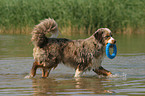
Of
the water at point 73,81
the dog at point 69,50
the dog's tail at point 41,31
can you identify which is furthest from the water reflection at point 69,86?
the dog's tail at point 41,31

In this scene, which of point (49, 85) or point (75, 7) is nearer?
point (49, 85)

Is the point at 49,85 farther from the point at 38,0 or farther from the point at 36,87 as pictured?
the point at 38,0

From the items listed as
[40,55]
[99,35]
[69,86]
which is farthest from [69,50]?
[69,86]

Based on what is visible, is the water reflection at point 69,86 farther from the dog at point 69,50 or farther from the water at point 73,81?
the dog at point 69,50

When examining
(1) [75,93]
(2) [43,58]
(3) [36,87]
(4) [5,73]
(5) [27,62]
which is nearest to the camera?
(1) [75,93]

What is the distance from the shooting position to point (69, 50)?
9695mm

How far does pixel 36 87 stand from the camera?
26.8 ft

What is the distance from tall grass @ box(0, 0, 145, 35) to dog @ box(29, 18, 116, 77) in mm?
14600

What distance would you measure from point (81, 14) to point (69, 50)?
15.1 meters

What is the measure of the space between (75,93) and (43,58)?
258 centimetres

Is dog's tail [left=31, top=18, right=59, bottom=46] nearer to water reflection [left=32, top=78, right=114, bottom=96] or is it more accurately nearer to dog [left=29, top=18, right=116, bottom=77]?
dog [left=29, top=18, right=116, bottom=77]

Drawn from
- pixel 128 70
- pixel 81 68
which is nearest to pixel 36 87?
pixel 81 68

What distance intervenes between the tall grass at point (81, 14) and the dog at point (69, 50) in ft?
47.9

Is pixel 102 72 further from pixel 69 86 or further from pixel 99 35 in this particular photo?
pixel 69 86
